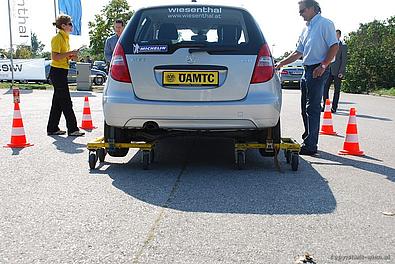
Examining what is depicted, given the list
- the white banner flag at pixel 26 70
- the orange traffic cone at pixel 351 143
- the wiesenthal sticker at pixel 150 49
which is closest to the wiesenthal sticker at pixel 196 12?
the wiesenthal sticker at pixel 150 49

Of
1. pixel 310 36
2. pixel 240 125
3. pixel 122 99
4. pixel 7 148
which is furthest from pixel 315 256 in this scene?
pixel 7 148

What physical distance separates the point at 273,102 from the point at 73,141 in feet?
12.4

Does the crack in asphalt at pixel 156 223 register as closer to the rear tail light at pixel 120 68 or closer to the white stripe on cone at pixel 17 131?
the rear tail light at pixel 120 68

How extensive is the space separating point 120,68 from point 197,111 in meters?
0.92

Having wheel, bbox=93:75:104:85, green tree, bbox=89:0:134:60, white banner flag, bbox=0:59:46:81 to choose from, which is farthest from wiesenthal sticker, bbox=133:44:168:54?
green tree, bbox=89:0:134:60

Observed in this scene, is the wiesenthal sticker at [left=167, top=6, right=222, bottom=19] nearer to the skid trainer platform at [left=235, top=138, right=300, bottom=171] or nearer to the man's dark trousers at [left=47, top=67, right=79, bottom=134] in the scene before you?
the skid trainer platform at [left=235, top=138, right=300, bottom=171]

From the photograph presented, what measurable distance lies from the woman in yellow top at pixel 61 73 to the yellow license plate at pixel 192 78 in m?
3.37

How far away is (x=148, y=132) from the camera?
19.6 feet

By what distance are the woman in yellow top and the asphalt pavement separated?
4.85 feet

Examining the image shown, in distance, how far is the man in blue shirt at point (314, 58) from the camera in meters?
6.69

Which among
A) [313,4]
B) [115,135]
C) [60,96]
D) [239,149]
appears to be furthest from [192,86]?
[60,96]

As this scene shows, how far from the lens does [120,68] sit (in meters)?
5.43

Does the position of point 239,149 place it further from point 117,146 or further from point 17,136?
point 17,136

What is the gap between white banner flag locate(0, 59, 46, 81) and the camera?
26578mm
